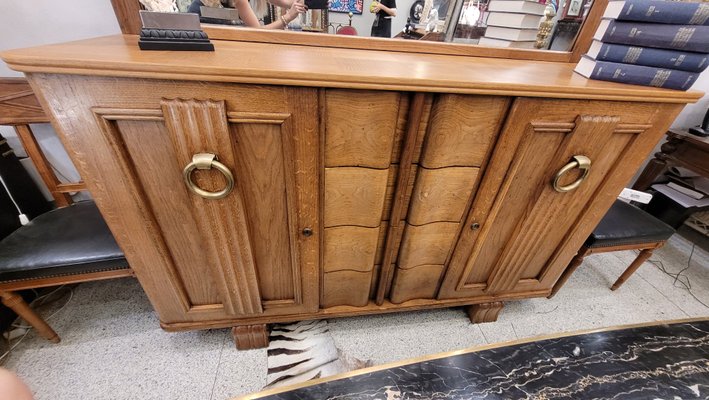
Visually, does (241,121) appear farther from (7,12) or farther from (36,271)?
(7,12)

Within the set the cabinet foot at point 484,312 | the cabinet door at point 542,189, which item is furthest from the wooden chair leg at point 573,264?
the cabinet foot at point 484,312

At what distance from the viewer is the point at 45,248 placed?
91 cm

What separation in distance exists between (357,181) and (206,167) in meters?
0.39

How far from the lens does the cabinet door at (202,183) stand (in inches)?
23.0

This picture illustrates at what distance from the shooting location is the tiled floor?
3.34 feet

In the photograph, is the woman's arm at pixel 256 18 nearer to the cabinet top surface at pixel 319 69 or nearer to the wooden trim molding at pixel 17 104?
the cabinet top surface at pixel 319 69

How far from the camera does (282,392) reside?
0.69m

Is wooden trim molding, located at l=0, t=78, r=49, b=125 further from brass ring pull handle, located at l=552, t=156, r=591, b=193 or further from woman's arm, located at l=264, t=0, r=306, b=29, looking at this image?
brass ring pull handle, located at l=552, t=156, r=591, b=193

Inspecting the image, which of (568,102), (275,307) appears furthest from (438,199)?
(275,307)

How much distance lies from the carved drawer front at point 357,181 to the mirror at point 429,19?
17.5 inches

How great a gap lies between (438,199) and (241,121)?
61cm

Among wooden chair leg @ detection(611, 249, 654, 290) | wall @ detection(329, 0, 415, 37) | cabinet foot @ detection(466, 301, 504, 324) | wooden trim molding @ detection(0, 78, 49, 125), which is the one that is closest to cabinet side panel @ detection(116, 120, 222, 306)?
wall @ detection(329, 0, 415, 37)

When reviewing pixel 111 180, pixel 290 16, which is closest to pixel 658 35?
pixel 290 16

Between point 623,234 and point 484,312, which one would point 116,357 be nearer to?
point 484,312
